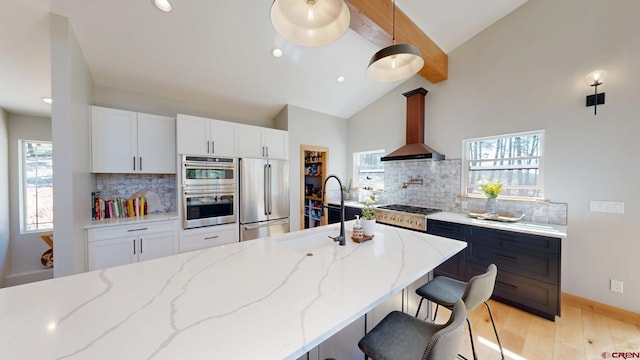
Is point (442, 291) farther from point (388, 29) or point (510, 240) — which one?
point (388, 29)

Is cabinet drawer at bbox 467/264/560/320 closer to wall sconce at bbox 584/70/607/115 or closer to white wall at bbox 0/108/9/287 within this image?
wall sconce at bbox 584/70/607/115

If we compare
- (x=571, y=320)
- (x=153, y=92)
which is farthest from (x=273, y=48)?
(x=571, y=320)

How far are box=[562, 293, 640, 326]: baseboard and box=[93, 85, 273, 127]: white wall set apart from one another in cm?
499

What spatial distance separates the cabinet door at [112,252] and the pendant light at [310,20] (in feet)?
9.55

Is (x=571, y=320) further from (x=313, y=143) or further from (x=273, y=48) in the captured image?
(x=273, y=48)

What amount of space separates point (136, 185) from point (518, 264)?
4.77 m

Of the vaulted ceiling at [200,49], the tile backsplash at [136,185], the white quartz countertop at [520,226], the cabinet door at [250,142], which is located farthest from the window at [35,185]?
the white quartz countertop at [520,226]

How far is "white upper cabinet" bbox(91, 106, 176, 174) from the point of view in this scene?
2637 millimetres

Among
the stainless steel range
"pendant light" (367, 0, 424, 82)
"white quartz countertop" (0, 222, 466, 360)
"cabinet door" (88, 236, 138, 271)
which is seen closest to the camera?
"white quartz countertop" (0, 222, 466, 360)

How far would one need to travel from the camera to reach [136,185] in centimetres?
312

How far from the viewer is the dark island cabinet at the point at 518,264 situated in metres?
2.16

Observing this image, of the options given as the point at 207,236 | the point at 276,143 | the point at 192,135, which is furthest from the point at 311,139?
the point at 207,236

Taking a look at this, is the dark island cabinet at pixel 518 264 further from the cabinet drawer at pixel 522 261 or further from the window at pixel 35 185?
the window at pixel 35 185

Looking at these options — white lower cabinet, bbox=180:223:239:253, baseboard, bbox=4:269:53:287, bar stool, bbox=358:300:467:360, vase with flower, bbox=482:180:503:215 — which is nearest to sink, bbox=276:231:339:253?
bar stool, bbox=358:300:467:360
